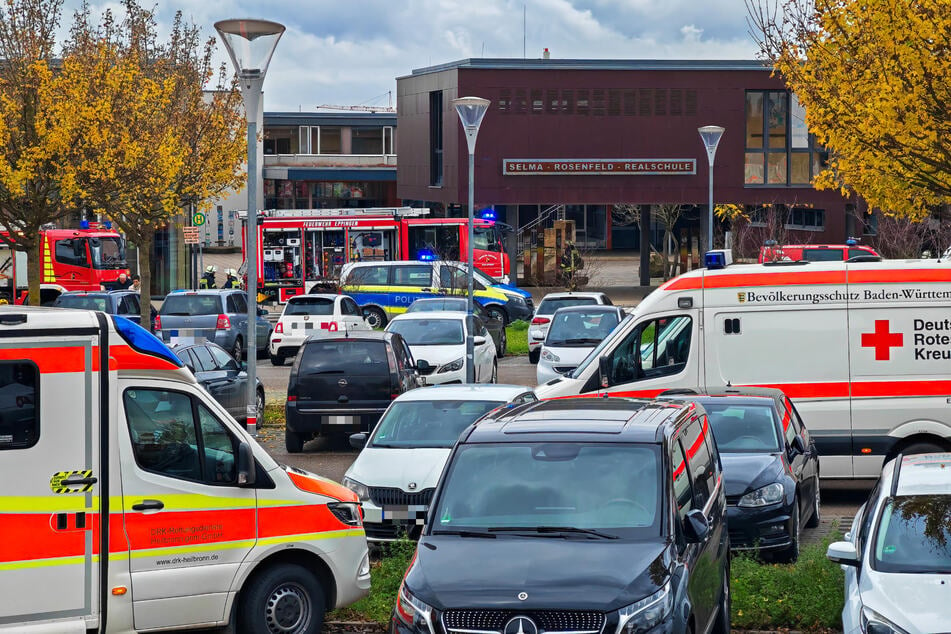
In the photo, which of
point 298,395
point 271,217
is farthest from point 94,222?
point 298,395

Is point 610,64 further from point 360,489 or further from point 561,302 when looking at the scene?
point 360,489

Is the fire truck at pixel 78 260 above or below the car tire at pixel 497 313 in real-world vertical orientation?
above

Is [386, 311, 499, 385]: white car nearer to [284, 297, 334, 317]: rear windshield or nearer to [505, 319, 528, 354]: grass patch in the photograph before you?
[284, 297, 334, 317]: rear windshield

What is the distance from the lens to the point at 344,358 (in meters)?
18.0

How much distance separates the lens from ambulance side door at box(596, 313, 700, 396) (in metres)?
15.2

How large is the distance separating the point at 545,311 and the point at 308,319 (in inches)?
218

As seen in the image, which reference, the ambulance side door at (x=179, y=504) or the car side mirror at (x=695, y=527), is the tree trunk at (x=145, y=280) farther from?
the car side mirror at (x=695, y=527)

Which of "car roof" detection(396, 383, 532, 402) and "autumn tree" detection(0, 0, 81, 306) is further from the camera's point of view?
"autumn tree" detection(0, 0, 81, 306)

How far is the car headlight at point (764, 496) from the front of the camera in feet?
37.2

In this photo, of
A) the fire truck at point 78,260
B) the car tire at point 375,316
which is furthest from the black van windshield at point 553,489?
the fire truck at point 78,260

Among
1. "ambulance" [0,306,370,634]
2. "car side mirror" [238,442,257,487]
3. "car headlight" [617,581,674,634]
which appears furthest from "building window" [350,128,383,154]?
"car headlight" [617,581,674,634]

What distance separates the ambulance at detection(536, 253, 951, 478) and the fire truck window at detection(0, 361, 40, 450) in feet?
27.2

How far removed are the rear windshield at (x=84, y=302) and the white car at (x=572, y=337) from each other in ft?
39.3

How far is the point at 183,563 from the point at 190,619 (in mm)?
372
